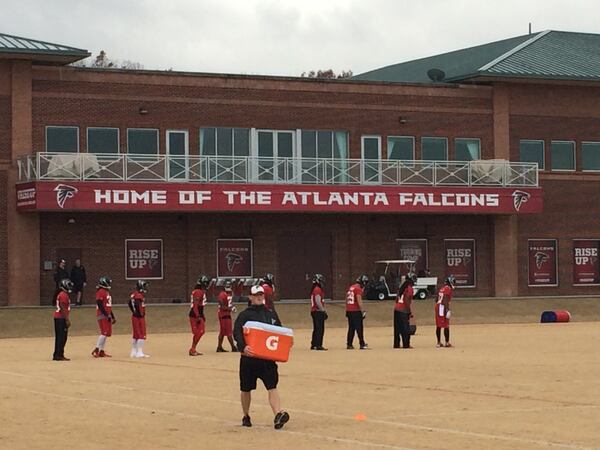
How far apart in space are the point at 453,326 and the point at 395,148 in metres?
12.8

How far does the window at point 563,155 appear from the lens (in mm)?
58875

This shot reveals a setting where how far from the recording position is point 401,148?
2219 inches

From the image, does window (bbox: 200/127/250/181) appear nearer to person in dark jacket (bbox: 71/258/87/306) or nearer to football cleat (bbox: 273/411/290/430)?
person in dark jacket (bbox: 71/258/87/306)

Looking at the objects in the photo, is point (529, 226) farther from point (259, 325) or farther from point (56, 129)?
point (259, 325)

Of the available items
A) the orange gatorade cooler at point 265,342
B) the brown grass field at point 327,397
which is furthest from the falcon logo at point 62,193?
the orange gatorade cooler at point 265,342

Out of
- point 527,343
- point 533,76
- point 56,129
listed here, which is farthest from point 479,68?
point 527,343

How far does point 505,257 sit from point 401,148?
676 centimetres

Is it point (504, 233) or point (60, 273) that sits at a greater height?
point (504, 233)

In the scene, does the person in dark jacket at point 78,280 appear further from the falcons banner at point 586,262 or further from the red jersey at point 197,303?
the falcons banner at point 586,262

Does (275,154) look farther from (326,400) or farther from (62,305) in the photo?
(326,400)

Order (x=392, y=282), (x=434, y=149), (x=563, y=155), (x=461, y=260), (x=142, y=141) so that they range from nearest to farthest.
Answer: (x=142, y=141), (x=392, y=282), (x=434, y=149), (x=461, y=260), (x=563, y=155)

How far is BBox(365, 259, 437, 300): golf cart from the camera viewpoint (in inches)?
2063

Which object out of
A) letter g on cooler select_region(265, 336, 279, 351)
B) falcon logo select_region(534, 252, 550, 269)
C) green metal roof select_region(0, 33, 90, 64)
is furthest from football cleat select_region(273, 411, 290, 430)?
falcon logo select_region(534, 252, 550, 269)

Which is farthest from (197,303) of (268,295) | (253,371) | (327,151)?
(327,151)
